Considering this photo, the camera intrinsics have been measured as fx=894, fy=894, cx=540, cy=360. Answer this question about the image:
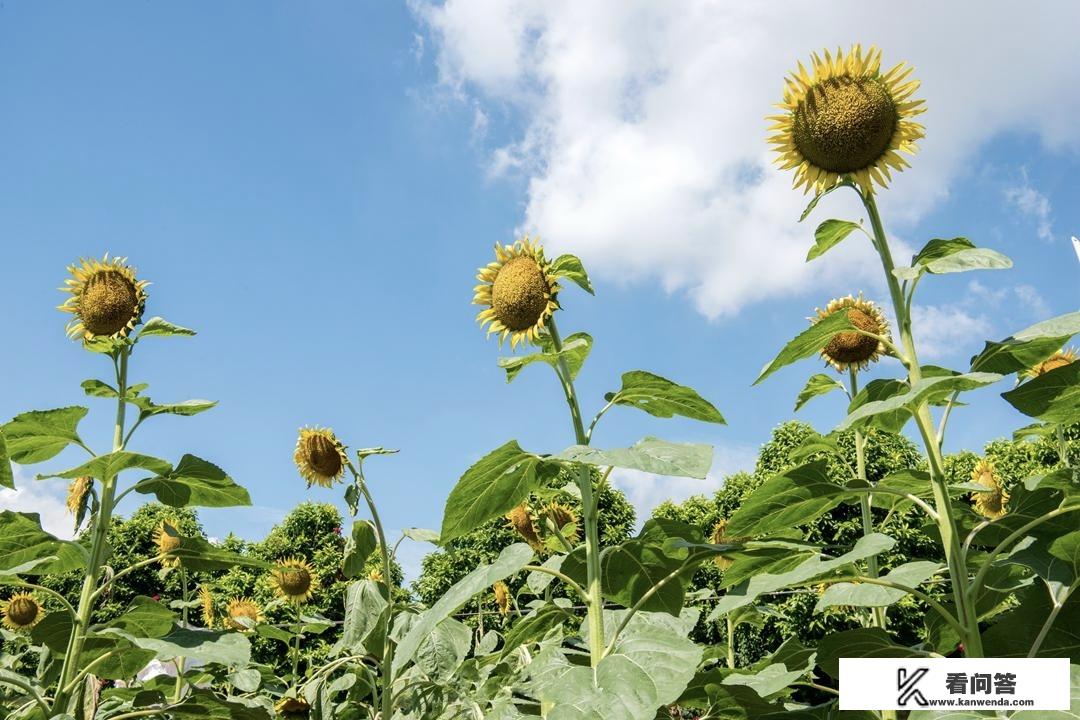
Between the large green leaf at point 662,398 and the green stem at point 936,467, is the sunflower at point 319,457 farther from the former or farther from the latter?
the green stem at point 936,467

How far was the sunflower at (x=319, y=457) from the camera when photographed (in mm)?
4000

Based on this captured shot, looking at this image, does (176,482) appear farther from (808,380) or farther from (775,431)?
(775,431)

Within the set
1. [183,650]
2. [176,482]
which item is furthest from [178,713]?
[176,482]

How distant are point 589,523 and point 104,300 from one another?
2.20 metres

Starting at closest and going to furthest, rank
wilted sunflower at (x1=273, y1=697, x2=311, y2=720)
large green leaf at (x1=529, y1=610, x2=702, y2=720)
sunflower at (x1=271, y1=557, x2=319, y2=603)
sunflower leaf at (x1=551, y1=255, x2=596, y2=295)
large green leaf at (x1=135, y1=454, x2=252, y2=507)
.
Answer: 1. large green leaf at (x1=529, y1=610, x2=702, y2=720)
2. sunflower leaf at (x1=551, y1=255, x2=596, y2=295)
3. large green leaf at (x1=135, y1=454, x2=252, y2=507)
4. wilted sunflower at (x1=273, y1=697, x2=311, y2=720)
5. sunflower at (x1=271, y1=557, x2=319, y2=603)

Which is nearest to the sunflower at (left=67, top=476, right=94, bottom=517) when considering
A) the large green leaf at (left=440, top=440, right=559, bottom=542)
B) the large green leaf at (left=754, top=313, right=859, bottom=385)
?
the large green leaf at (left=440, top=440, right=559, bottom=542)

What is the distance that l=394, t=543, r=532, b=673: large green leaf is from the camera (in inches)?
79.0

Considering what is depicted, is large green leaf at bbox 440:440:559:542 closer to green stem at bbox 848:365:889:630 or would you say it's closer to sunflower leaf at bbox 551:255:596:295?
sunflower leaf at bbox 551:255:596:295

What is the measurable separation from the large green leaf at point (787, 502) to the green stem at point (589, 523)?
365 millimetres

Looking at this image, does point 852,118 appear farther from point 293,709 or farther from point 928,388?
point 293,709

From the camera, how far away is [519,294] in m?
2.65

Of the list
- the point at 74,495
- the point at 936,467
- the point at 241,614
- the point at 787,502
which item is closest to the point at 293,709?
the point at 74,495

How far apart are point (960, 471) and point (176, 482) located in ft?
38.1

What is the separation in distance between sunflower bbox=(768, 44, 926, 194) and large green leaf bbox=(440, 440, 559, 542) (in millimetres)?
1257
